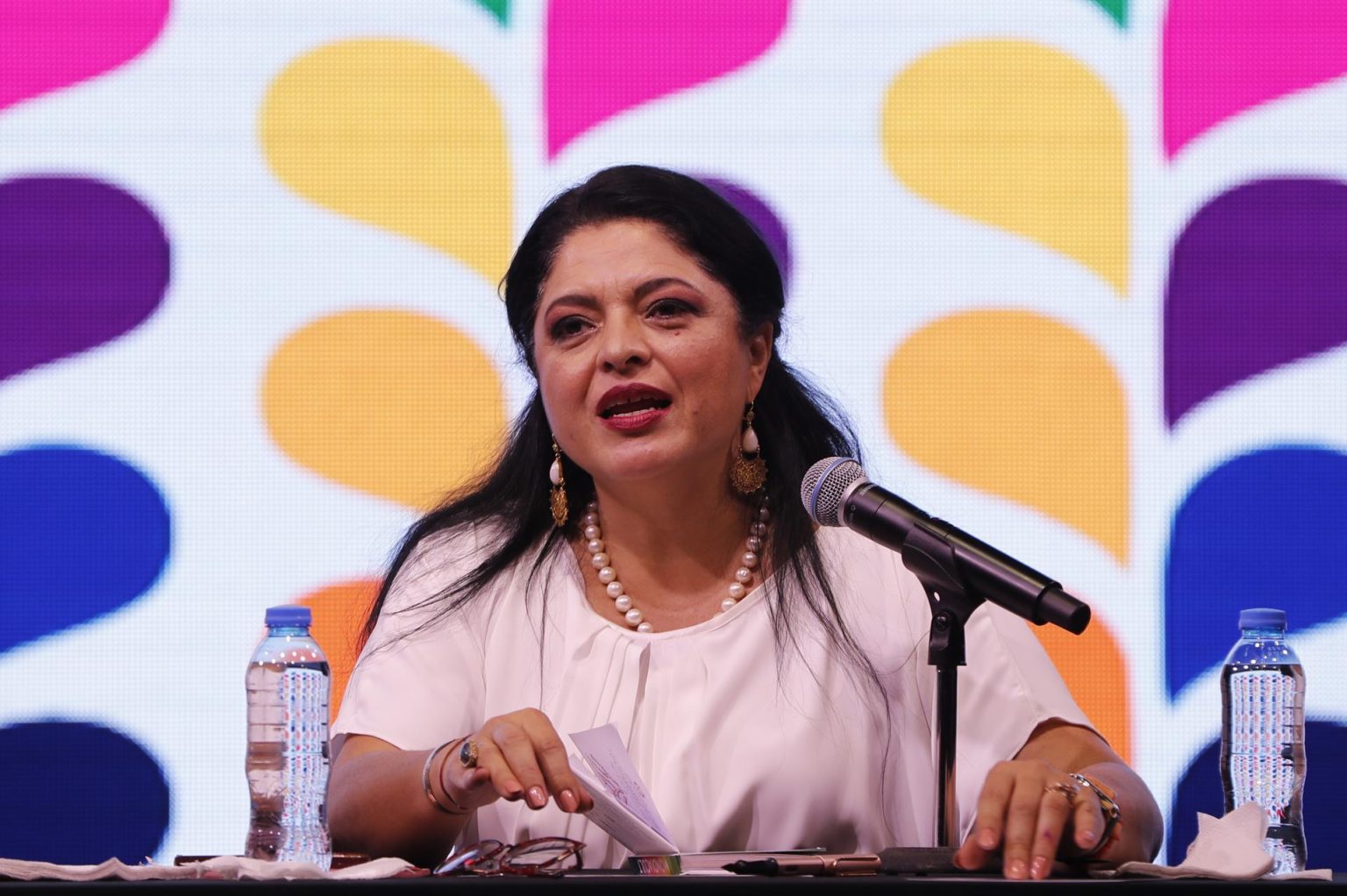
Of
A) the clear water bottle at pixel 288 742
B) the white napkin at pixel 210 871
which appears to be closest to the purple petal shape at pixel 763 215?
the clear water bottle at pixel 288 742

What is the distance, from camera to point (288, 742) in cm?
187

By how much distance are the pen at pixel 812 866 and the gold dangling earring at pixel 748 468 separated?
914mm

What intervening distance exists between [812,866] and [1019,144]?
181 centimetres

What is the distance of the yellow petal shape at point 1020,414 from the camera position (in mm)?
2881

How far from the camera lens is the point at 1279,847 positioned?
6.93 feet

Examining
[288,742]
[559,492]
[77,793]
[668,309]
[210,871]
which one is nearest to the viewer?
[210,871]

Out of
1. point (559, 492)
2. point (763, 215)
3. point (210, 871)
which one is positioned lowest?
point (210, 871)

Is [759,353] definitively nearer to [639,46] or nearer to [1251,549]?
[639,46]

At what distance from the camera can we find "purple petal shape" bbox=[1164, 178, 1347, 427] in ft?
9.61

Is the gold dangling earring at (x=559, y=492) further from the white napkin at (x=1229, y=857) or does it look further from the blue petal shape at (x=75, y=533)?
the white napkin at (x=1229, y=857)

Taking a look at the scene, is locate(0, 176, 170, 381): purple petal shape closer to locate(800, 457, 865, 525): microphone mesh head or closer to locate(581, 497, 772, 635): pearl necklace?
locate(581, 497, 772, 635): pearl necklace

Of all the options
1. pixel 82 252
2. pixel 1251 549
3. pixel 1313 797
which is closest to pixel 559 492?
Answer: pixel 82 252

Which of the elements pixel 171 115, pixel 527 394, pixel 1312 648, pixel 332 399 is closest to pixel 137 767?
pixel 332 399

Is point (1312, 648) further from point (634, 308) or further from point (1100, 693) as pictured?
point (634, 308)
